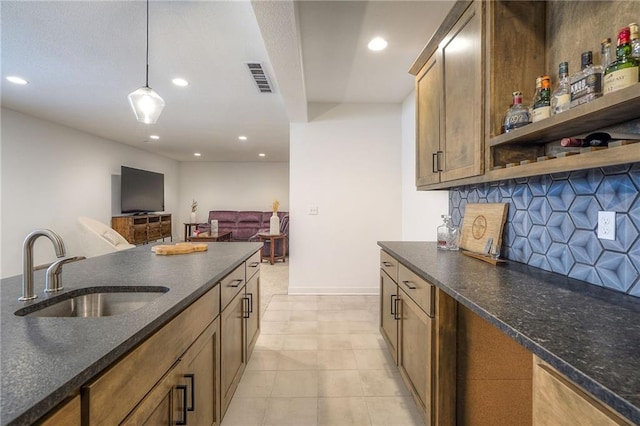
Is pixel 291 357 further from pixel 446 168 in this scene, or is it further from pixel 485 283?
pixel 446 168

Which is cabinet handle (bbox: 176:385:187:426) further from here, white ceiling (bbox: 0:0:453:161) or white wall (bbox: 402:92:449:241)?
white wall (bbox: 402:92:449:241)

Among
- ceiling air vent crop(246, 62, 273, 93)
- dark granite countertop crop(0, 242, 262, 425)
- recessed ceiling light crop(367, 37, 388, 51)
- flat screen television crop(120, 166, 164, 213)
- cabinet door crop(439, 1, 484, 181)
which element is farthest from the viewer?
flat screen television crop(120, 166, 164, 213)

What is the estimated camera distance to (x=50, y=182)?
4.70 meters

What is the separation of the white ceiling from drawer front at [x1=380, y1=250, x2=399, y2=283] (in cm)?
169

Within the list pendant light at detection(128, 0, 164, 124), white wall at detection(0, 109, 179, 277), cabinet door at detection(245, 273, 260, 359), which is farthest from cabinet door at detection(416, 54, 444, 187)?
white wall at detection(0, 109, 179, 277)

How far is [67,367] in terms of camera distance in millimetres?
585

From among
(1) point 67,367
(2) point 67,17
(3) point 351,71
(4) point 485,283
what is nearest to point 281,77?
(3) point 351,71

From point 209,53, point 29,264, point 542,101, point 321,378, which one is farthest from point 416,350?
point 209,53

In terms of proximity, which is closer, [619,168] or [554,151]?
[619,168]

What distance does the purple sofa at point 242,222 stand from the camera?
26.6ft

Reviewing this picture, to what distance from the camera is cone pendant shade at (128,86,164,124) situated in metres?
2.02

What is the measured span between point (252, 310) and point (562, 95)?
87.0 inches

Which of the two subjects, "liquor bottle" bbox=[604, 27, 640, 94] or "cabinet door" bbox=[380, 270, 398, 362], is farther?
"cabinet door" bbox=[380, 270, 398, 362]

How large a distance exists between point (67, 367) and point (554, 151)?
1907 millimetres
